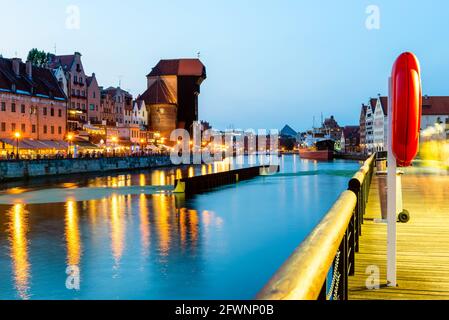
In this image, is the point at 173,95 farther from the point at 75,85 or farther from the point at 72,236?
the point at 72,236

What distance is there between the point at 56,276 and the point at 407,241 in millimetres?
10102

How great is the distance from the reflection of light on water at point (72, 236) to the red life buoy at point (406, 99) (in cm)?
1384

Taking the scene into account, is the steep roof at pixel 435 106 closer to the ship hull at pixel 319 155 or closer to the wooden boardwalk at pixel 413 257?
the ship hull at pixel 319 155

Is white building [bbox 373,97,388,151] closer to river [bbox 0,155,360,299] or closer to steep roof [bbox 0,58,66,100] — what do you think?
steep roof [bbox 0,58,66,100]

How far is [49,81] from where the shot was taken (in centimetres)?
8119

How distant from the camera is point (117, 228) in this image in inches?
1031

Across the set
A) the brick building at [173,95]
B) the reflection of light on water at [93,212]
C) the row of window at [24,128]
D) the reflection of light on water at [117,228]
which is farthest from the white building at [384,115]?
the reflection of light on water at [117,228]

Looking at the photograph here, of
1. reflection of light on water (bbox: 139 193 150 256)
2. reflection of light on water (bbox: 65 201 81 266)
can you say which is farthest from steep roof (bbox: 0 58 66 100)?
reflection of light on water (bbox: 65 201 81 266)

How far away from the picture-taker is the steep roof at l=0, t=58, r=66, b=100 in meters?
69.9

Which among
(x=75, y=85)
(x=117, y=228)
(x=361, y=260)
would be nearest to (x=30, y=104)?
(x=75, y=85)

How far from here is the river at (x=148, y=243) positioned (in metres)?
14.7

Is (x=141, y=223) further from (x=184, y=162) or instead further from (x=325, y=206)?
(x=184, y=162)

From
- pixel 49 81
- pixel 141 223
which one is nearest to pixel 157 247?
pixel 141 223

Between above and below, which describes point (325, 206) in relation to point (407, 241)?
below
